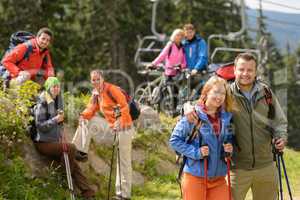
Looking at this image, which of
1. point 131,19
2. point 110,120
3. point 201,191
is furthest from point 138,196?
point 131,19

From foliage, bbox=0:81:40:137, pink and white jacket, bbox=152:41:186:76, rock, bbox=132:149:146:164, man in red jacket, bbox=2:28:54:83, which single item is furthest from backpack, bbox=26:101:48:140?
pink and white jacket, bbox=152:41:186:76

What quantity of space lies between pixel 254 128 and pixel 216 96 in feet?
1.73

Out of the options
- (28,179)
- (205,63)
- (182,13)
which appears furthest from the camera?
(182,13)

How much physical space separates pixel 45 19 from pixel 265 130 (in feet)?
68.8

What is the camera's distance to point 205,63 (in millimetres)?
11781

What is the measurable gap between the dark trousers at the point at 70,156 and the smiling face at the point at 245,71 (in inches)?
123

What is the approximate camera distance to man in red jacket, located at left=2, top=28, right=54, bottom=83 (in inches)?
344

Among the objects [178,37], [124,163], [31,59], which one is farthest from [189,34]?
[124,163]

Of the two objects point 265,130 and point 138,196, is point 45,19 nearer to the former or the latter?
point 138,196

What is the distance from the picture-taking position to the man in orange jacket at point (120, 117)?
309 inches

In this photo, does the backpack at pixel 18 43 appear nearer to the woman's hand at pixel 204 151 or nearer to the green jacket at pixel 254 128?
the green jacket at pixel 254 128

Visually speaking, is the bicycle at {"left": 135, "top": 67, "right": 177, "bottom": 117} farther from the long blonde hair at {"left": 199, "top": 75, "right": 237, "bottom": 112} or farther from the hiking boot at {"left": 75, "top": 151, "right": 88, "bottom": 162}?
the long blonde hair at {"left": 199, "top": 75, "right": 237, "bottom": 112}

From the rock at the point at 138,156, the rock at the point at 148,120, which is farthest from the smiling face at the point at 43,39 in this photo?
the rock at the point at 148,120

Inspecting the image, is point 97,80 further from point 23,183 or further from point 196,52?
point 196,52
